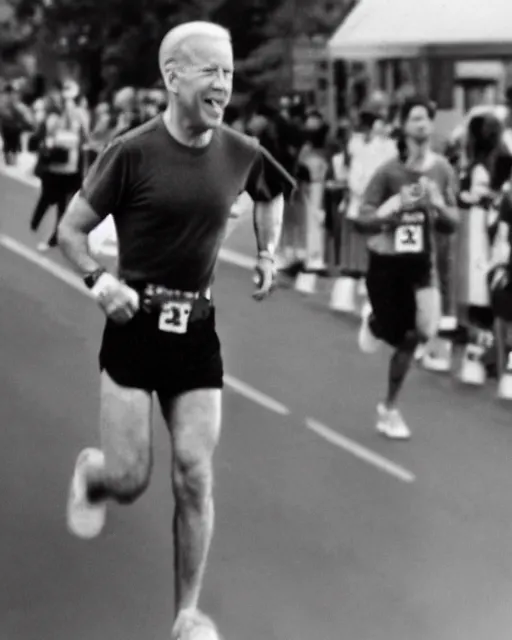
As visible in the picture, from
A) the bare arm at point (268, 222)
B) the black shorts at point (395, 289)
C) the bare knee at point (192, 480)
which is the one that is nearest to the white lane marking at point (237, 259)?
the black shorts at point (395, 289)

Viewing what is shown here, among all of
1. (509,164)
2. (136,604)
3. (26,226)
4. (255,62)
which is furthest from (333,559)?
(255,62)

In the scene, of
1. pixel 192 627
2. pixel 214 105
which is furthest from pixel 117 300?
pixel 192 627

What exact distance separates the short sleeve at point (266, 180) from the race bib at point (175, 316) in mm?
506

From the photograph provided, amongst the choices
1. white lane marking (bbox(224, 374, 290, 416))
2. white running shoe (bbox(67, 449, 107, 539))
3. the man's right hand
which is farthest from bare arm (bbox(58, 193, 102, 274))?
white lane marking (bbox(224, 374, 290, 416))

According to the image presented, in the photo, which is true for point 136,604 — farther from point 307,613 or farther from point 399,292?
point 399,292

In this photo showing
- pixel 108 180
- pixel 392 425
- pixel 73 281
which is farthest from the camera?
pixel 73 281

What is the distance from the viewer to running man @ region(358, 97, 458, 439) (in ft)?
31.4

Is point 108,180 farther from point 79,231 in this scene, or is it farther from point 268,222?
point 268,222

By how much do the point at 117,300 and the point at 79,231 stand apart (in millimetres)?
298

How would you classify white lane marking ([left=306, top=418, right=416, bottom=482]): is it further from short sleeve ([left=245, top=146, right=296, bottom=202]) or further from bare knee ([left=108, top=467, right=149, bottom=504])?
bare knee ([left=108, top=467, right=149, bottom=504])

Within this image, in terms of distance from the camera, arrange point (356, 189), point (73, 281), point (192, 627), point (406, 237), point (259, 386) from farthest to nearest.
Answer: point (73, 281)
point (356, 189)
point (259, 386)
point (406, 237)
point (192, 627)

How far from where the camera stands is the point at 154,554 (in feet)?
24.1

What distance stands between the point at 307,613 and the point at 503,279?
16.7ft

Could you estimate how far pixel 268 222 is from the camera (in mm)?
6223
